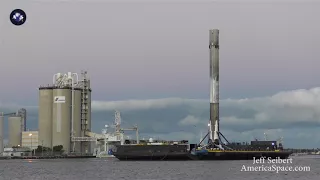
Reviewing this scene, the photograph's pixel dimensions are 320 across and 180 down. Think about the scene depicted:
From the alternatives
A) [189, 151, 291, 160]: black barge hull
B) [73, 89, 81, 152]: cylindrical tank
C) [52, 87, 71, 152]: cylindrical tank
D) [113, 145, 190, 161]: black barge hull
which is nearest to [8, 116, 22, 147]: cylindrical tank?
[52, 87, 71, 152]: cylindrical tank

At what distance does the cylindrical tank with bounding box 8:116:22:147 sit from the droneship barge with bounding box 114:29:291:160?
178 feet

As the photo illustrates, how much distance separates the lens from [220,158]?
111562mm

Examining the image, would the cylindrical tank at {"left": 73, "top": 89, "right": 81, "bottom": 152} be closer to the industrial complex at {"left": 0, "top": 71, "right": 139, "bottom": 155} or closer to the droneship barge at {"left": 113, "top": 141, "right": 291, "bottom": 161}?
the industrial complex at {"left": 0, "top": 71, "right": 139, "bottom": 155}

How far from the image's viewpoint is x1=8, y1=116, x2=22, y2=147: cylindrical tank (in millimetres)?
164375

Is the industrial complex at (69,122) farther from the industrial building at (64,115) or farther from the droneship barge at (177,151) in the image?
the droneship barge at (177,151)

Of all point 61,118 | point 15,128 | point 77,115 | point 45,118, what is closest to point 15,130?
point 15,128

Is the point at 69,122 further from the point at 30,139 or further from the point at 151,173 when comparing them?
the point at 151,173

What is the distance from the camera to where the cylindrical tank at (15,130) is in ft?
539

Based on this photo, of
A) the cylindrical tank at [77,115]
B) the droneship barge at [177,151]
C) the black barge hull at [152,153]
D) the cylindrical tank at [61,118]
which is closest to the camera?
the droneship barge at [177,151]

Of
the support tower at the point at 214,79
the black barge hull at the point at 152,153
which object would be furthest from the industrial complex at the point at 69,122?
the support tower at the point at 214,79

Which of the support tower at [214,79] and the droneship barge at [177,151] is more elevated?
the support tower at [214,79]

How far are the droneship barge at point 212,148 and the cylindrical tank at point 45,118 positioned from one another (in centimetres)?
3286

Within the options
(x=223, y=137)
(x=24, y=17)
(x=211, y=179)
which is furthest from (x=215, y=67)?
(x=24, y=17)

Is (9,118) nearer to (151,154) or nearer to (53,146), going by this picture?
(53,146)
